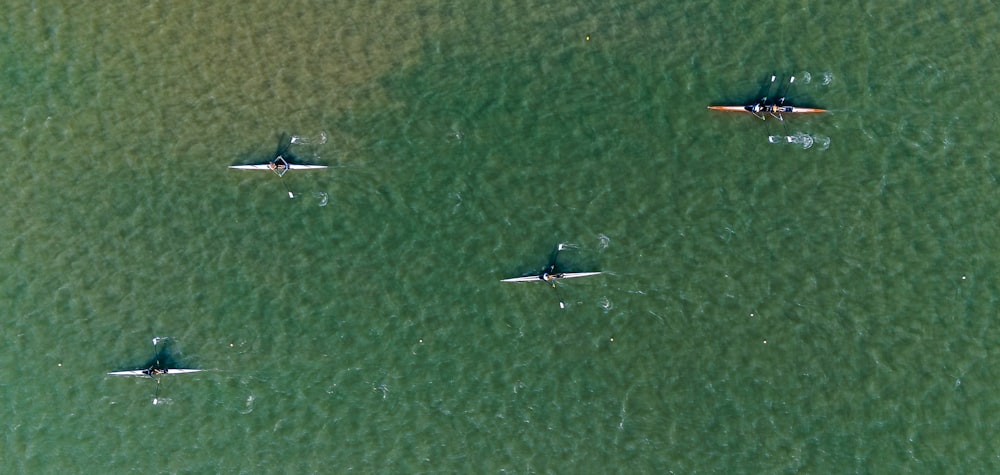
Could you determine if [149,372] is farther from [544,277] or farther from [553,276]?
[553,276]

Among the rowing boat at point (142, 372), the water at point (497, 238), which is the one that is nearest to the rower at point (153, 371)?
the rowing boat at point (142, 372)

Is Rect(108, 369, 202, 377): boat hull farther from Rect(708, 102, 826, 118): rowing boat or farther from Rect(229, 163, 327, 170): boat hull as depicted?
Rect(708, 102, 826, 118): rowing boat

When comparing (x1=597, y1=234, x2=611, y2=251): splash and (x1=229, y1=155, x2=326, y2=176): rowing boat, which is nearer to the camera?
(x1=229, y1=155, x2=326, y2=176): rowing boat

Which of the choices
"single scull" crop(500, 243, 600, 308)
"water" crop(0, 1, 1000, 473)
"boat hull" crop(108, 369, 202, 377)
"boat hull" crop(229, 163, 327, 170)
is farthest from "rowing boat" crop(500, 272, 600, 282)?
"boat hull" crop(108, 369, 202, 377)

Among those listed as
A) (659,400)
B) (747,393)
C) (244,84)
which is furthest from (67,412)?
(747,393)

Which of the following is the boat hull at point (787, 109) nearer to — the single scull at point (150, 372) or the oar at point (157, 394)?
the single scull at point (150, 372)
